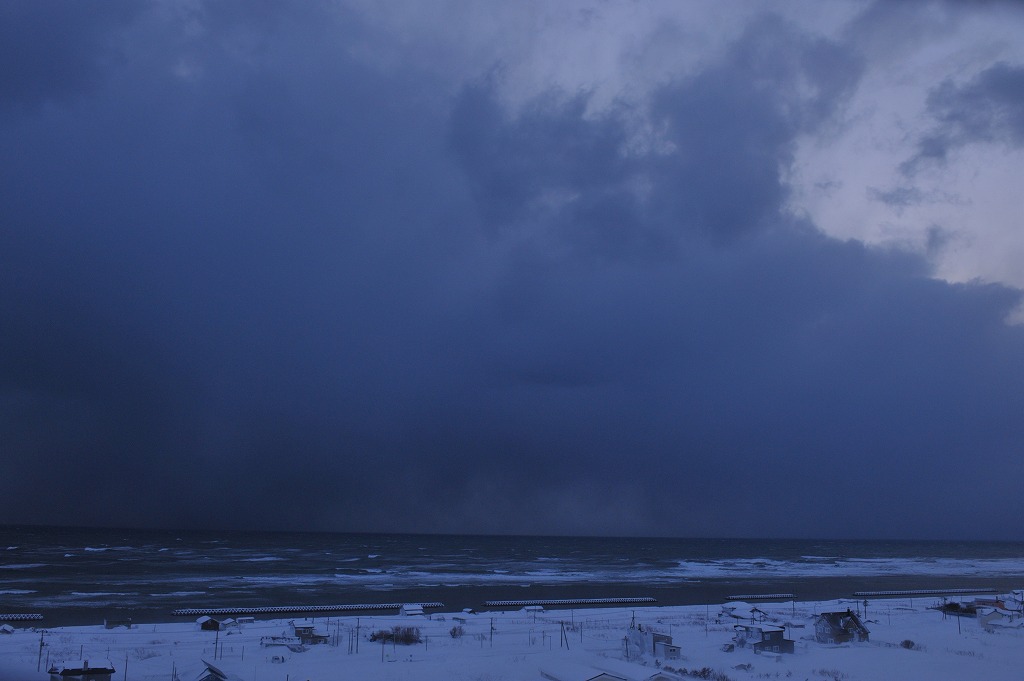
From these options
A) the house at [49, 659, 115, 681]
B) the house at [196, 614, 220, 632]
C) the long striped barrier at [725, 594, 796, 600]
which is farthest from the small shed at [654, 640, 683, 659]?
the long striped barrier at [725, 594, 796, 600]

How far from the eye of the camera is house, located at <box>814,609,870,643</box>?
39.5 meters

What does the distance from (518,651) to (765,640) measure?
12220 millimetres

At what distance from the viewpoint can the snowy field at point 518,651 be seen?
2969 cm

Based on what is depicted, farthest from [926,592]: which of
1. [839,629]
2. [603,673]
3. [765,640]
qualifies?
[603,673]

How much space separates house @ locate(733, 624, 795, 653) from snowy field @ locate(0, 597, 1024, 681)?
1.54ft

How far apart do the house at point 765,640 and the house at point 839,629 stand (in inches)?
150

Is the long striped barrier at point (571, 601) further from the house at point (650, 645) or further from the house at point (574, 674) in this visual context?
the house at point (574, 674)

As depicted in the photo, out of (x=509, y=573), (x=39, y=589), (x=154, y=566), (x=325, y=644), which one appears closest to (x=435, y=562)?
(x=509, y=573)

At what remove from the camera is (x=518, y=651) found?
34.9 meters

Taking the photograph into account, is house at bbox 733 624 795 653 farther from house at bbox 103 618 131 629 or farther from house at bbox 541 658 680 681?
house at bbox 103 618 131 629

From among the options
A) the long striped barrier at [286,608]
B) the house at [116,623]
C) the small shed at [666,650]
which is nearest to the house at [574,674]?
the small shed at [666,650]

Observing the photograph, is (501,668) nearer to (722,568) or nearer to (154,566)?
(154,566)

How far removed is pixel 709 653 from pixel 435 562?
272 feet

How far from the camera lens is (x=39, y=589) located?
209 ft
